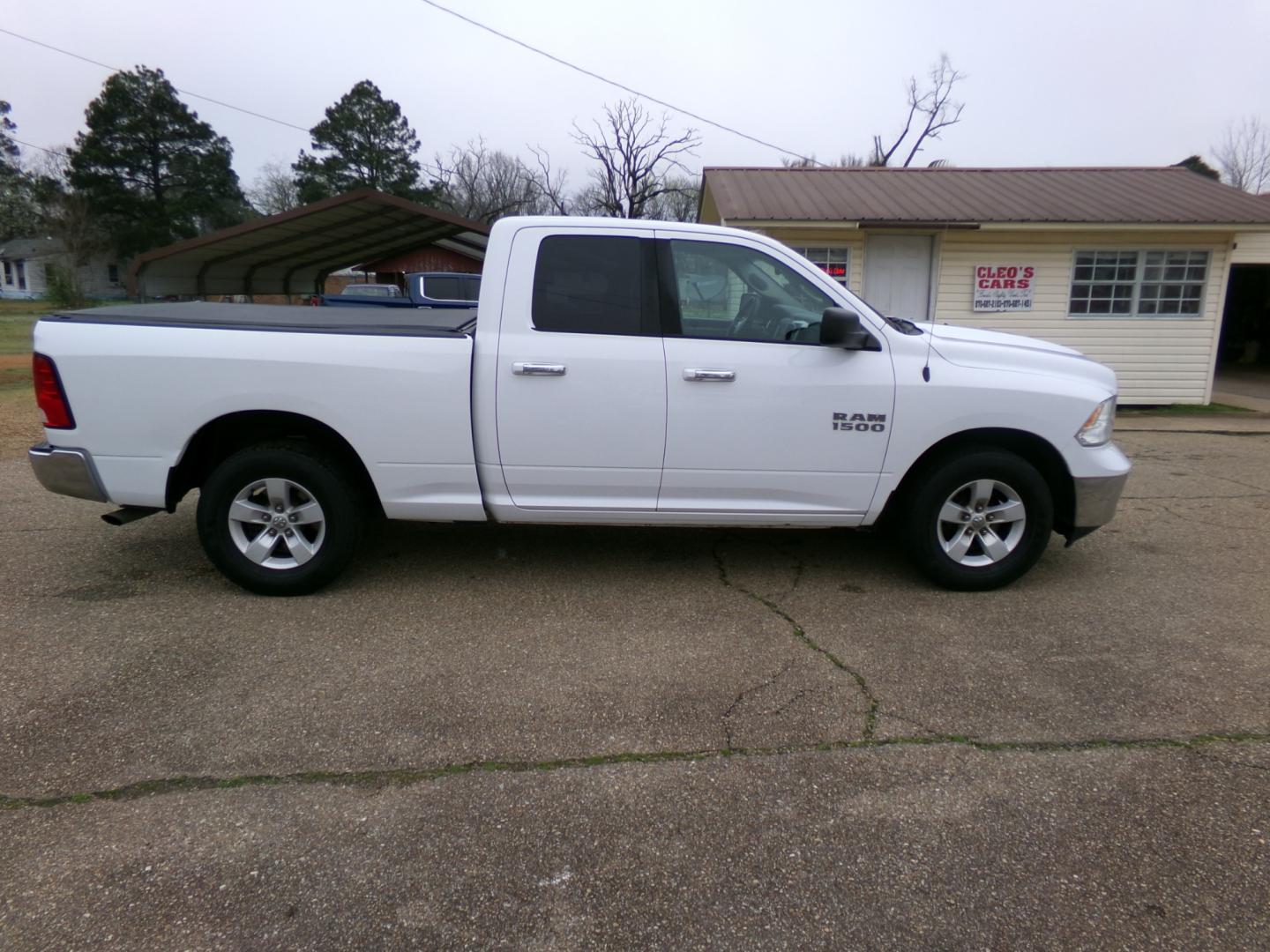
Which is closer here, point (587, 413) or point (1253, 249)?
point (587, 413)

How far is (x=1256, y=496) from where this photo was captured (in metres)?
7.06

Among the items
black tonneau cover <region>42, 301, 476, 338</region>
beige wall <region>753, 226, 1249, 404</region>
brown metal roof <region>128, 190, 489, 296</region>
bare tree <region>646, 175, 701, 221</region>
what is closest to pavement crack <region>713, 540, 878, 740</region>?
black tonneau cover <region>42, 301, 476, 338</region>

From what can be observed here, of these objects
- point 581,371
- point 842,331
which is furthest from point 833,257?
point 581,371

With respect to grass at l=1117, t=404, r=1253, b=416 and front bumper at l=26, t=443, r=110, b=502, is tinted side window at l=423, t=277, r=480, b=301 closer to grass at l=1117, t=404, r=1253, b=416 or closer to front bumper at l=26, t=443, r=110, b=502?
front bumper at l=26, t=443, r=110, b=502

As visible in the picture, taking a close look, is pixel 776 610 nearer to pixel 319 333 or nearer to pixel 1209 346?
pixel 319 333

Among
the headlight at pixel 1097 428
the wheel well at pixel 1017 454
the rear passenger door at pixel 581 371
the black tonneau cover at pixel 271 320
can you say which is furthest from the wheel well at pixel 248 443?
the headlight at pixel 1097 428

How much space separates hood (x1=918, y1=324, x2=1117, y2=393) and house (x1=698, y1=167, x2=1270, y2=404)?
24.6 ft

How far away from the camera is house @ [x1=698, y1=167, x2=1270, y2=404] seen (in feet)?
39.2

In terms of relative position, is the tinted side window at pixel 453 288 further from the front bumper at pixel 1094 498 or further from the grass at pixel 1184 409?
the front bumper at pixel 1094 498

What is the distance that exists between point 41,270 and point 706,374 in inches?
2858

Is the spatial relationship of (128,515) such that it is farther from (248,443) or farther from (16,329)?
(16,329)

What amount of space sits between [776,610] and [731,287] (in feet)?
5.74

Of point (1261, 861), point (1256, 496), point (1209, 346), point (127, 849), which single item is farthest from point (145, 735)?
point (1209, 346)

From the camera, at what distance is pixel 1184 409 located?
41.8 ft
